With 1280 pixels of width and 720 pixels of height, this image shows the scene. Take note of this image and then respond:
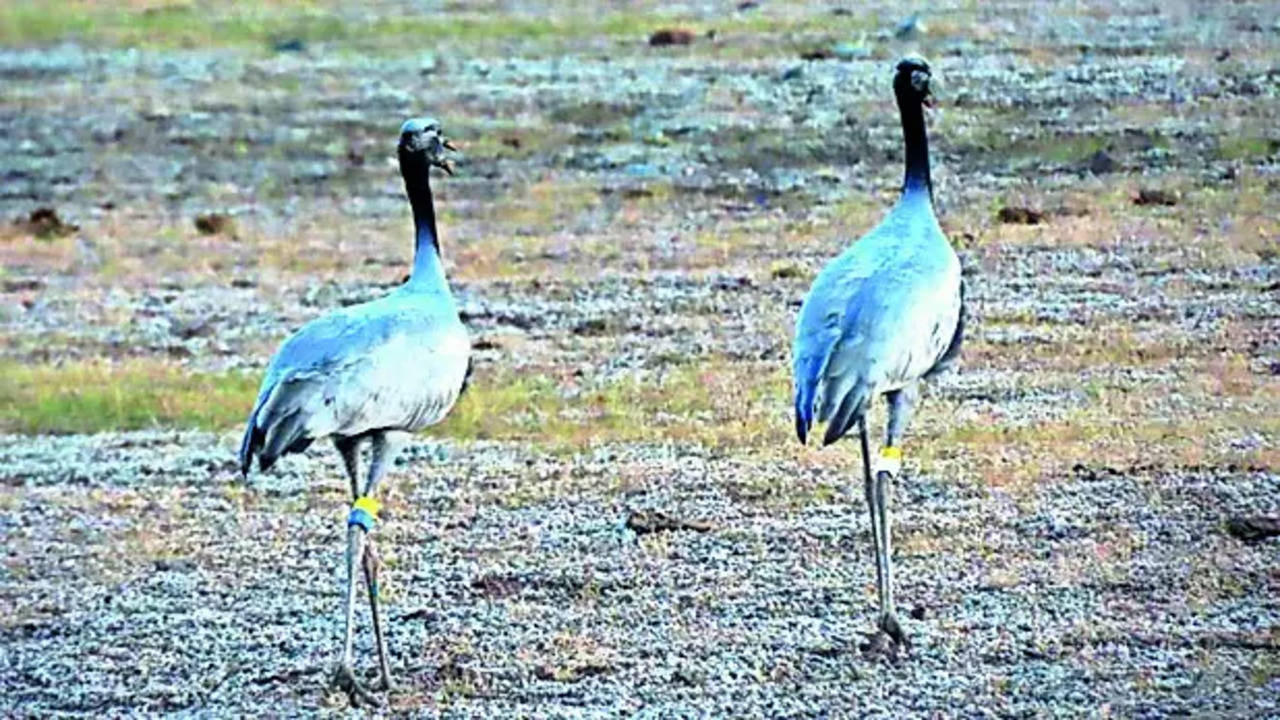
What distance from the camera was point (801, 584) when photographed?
11234 mm

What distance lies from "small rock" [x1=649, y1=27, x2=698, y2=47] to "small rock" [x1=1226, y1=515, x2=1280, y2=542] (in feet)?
74.8

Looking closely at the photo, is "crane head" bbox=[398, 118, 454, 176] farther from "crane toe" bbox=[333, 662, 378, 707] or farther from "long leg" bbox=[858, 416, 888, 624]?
"crane toe" bbox=[333, 662, 378, 707]

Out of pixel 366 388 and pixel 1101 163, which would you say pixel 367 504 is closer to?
pixel 366 388

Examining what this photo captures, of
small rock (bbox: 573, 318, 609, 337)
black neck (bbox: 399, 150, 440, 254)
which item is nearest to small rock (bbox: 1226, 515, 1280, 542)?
black neck (bbox: 399, 150, 440, 254)

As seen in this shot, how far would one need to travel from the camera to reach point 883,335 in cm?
1009

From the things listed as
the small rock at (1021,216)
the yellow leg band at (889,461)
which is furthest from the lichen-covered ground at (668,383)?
the yellow leg band at (889,461)

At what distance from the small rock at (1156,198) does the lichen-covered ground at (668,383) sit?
39 mm

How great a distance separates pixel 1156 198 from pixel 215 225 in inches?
319

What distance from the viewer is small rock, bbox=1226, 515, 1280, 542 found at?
38.3 ft

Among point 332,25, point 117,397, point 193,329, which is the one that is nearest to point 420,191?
point 117,397

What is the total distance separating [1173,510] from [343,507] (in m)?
3.96

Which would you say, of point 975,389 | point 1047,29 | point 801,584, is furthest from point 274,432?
point 1047,29

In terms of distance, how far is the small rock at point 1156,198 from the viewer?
73.0ft

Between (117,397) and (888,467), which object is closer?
(888,467)
